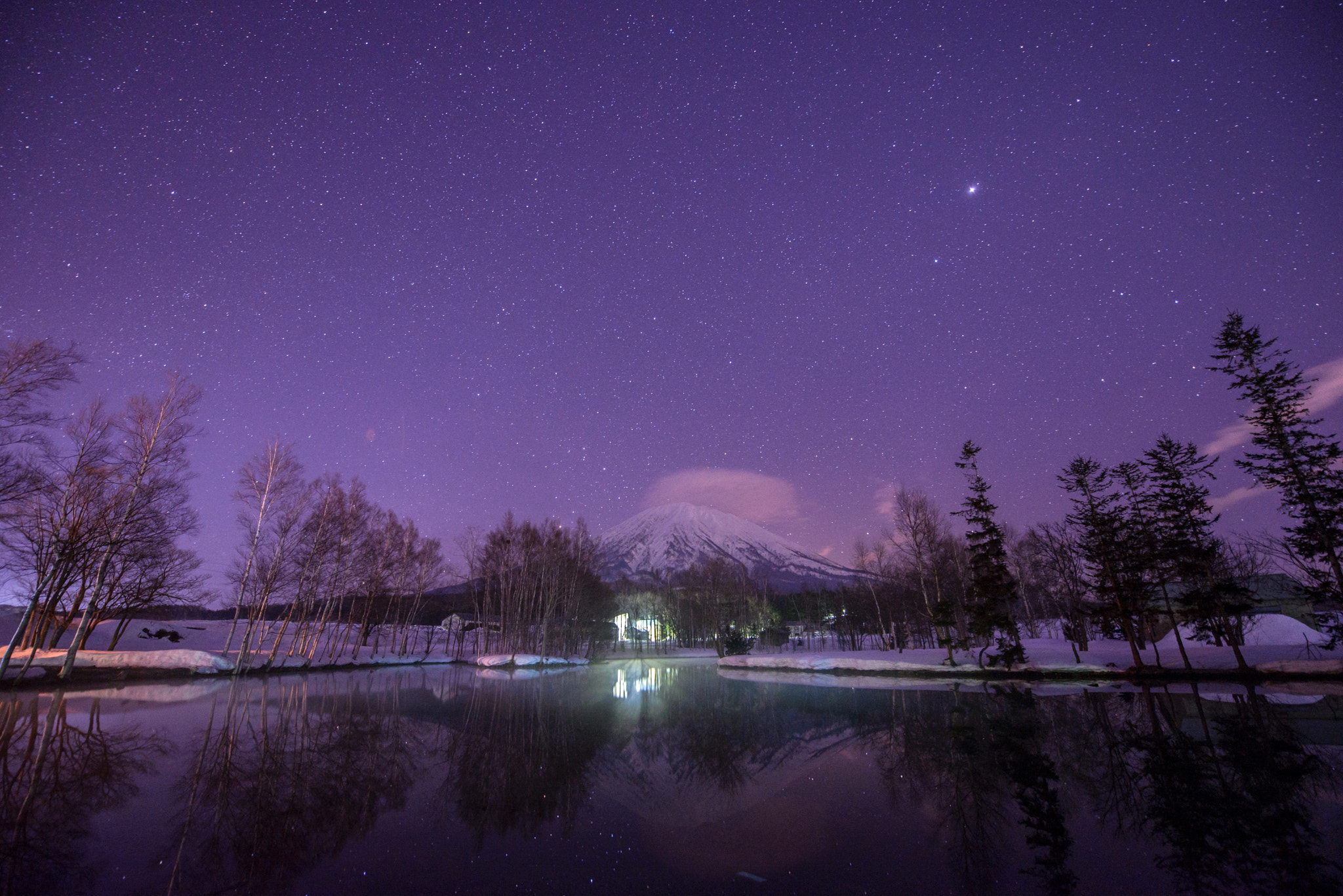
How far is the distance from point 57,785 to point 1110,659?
42.9 m

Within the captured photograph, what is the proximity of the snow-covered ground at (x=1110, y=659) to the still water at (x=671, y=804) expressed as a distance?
14.2m

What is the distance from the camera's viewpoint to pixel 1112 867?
4.83 meters

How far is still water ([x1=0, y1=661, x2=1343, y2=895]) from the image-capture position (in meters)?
4.69

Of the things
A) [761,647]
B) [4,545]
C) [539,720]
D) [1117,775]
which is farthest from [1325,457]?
[761,647]

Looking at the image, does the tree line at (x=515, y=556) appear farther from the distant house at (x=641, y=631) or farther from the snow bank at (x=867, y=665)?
the distant house at (x=641, y=631)

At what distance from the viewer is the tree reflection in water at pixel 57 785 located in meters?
4.51

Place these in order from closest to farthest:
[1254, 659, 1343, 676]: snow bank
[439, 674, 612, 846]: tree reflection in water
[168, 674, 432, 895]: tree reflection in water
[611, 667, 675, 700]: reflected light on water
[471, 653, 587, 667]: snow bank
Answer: [168, 674, 432, 895]: tree reflection in water, [439, 674, 612, 846]: tree reflection in water, [1254, 659, 1343, 676]: snow bank, [611, 667, 675, 700]: reflected light on water, [471, 653, 587, 667]: snow bank

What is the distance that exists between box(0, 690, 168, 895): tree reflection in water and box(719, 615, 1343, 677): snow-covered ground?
34.4m

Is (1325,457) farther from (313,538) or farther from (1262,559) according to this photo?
(313,538)

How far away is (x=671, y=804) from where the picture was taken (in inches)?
288

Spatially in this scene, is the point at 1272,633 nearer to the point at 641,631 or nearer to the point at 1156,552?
the point at 1156,552

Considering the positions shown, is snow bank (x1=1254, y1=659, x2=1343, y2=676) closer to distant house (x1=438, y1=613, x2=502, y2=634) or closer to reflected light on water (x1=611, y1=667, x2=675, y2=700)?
reflected light on water (x1=611, y1=667, x2=675, y2=700)

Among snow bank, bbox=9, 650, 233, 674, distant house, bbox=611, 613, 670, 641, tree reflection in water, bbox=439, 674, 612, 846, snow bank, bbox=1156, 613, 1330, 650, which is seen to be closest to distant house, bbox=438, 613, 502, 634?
distant house, bbox=611, 613, 670, 641

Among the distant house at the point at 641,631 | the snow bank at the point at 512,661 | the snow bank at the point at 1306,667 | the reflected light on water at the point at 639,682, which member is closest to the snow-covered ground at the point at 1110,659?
the snow bank at the point at 1306,667
